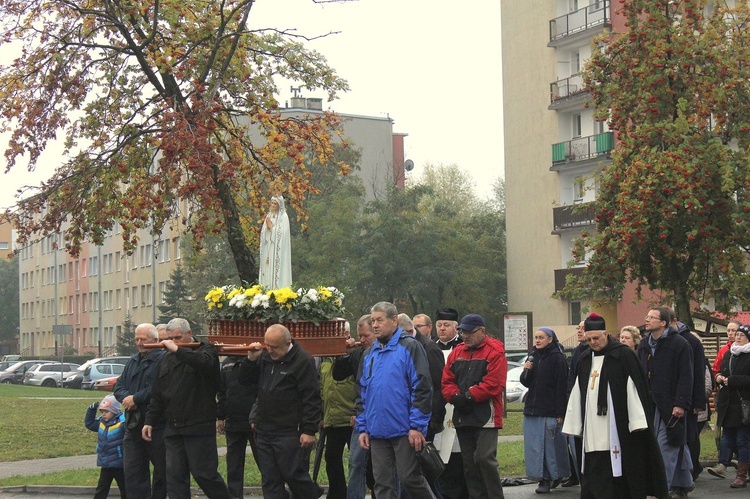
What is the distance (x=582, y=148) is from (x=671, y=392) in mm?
41344

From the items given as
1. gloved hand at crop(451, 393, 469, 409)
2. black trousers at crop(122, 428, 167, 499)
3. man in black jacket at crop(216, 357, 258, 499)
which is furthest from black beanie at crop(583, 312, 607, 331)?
black trousers at crop(122, 428, 167, 499)

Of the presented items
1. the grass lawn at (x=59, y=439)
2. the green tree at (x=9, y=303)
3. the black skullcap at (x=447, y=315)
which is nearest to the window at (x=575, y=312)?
the grass lawn at (x=59, y=439)

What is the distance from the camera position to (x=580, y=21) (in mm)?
53594

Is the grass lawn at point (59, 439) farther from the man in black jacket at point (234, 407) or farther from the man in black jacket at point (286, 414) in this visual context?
the man in black jacket at point (286, 414)

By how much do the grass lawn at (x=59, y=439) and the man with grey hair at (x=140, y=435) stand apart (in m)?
2.95

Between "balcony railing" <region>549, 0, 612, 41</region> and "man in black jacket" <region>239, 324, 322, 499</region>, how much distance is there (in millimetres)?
44283

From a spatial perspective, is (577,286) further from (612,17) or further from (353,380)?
(612,17)

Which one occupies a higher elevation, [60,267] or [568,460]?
[60,267]

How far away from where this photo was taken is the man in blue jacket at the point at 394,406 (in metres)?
10.2

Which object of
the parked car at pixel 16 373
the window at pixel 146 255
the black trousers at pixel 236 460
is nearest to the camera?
the black trousers at pixel 236 460

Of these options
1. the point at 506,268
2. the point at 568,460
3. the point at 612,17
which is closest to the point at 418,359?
the point at 568,460

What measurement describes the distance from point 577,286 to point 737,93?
611 cm

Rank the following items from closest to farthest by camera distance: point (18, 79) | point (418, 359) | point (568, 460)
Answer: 1. point (418, 359)
2. point (568, 460)
3. point (18, 79)

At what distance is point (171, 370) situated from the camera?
1113cm
